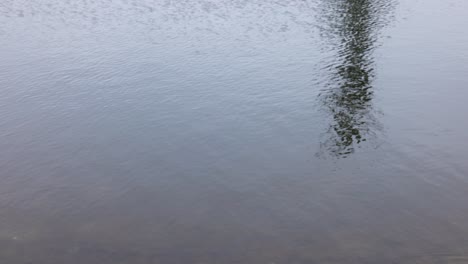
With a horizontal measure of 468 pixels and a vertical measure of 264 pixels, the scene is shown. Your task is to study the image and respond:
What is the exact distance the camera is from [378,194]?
32094 millimetres

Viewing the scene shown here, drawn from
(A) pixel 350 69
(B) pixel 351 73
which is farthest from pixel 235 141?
(A) pixel 350 69

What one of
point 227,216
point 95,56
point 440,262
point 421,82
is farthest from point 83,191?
point 421,82

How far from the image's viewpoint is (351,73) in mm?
52750

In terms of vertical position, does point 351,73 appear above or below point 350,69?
below

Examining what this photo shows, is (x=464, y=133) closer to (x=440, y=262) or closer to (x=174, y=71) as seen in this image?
(x=440, y=262)

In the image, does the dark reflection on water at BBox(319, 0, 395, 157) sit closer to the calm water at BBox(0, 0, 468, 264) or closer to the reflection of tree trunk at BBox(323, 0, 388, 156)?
the reflection of tree trunk at BBox(323, 0, 388, 156)

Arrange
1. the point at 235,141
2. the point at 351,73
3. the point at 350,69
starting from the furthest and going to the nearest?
1. the point at 350,69
2. the point at 351,73
3. the point at 235,141

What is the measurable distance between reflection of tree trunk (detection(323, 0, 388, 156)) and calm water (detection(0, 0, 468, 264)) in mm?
259

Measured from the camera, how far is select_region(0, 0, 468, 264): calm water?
1114 inches

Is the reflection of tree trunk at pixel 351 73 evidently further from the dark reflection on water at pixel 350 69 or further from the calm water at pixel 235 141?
the calm water at pixel 235 141

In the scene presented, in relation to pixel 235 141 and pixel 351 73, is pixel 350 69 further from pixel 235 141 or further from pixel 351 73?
pixel 235 141

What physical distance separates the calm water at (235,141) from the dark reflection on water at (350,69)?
26 cm

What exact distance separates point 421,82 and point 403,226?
26086mm

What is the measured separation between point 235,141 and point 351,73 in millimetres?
20577
